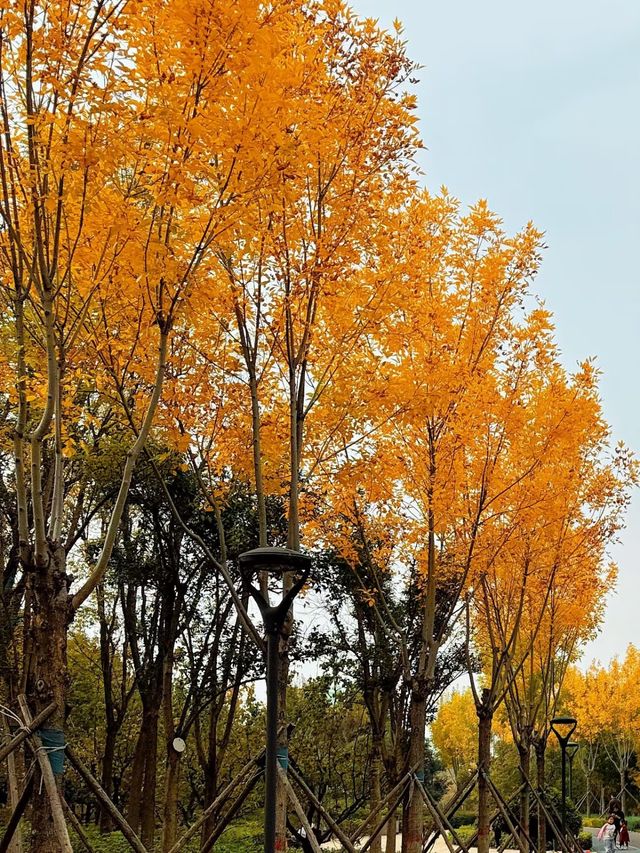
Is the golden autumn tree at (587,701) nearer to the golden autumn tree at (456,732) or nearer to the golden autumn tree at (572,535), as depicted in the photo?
the golden autumn tree at (456,732)

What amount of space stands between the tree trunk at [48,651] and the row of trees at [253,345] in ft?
0.05

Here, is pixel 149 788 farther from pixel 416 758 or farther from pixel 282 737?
pixel 282 737

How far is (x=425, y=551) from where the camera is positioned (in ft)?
34.1

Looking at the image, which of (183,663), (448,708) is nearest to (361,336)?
(183,663)

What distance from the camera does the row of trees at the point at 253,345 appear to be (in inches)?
207

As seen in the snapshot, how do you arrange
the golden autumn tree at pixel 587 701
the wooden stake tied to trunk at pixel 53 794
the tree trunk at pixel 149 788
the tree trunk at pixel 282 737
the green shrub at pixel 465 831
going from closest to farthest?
the wooden stake tied to trunk at pixel 53 794 < the tree trunk at pixel 282 737 < the tree trunk at pixel 149 788 < the green shrub at pixel 465 831 < the golden autumn tree at pixel 587 701

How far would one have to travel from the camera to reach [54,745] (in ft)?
19.5

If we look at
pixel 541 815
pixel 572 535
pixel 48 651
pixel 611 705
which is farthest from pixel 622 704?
pixel 48 651

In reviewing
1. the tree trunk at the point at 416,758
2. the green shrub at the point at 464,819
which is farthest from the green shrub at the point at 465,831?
the tree trunk at the point at 416,758

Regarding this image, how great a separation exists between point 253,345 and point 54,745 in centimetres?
359

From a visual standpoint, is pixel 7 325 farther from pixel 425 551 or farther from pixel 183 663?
pixel 183 663

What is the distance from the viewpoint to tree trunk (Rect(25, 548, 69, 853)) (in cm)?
568

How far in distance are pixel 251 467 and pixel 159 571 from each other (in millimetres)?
6270

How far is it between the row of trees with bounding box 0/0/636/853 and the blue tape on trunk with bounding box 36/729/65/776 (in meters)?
0.18
